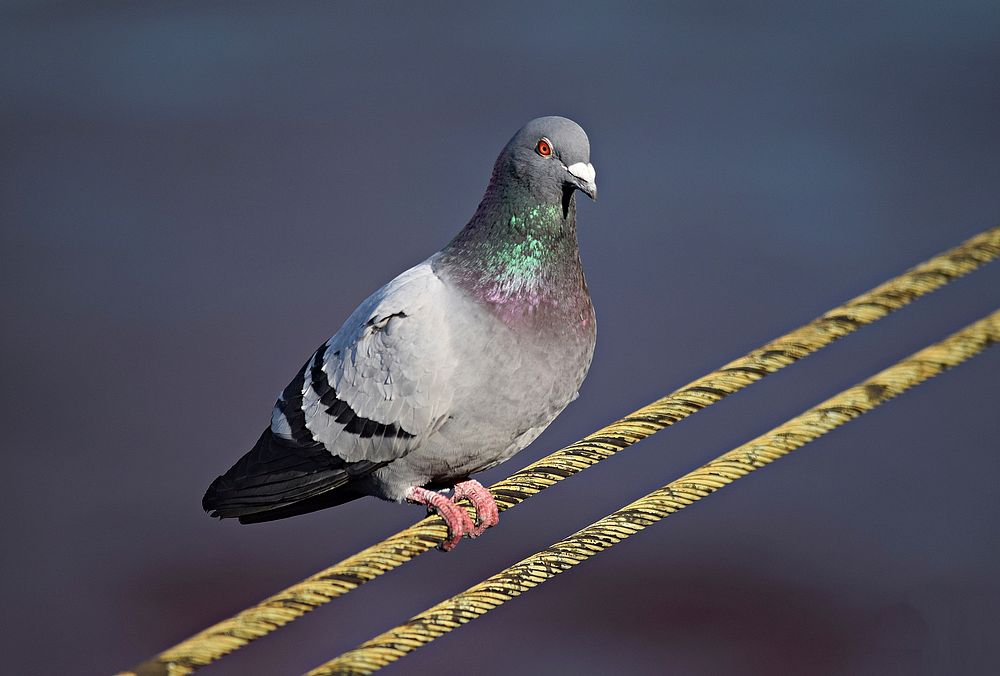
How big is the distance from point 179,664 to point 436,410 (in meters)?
1.57

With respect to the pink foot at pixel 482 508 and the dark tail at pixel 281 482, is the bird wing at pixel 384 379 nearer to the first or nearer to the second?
the dark tail at pixel 281 482

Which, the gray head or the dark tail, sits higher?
the gray head

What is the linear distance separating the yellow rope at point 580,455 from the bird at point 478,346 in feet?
0.80

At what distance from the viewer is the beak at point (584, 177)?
5035 millimetres

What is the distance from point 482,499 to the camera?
5.55m

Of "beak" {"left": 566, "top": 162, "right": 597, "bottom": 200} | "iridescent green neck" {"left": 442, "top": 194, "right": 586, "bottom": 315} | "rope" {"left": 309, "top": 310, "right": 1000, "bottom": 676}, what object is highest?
"beak" {"left": 566, "top": 162, "right": 597, "bottom": 200}

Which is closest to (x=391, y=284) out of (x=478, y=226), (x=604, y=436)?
(x=478, y=226)

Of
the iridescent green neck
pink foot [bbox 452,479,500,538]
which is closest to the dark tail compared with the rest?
pink foot [bbox 452,479,500,538]

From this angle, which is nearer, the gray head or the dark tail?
the gray head

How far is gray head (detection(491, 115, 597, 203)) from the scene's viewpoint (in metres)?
5.07

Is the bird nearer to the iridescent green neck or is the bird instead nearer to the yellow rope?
the iridescent green neck

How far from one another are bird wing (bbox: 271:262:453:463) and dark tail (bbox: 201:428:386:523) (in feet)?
0.18

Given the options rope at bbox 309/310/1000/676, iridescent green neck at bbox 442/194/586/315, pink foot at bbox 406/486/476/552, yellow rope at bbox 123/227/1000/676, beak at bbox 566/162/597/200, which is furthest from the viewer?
pink foot at bbox 406/486/476/552

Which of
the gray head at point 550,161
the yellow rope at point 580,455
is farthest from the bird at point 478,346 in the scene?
the yellow rope at point 580,455
